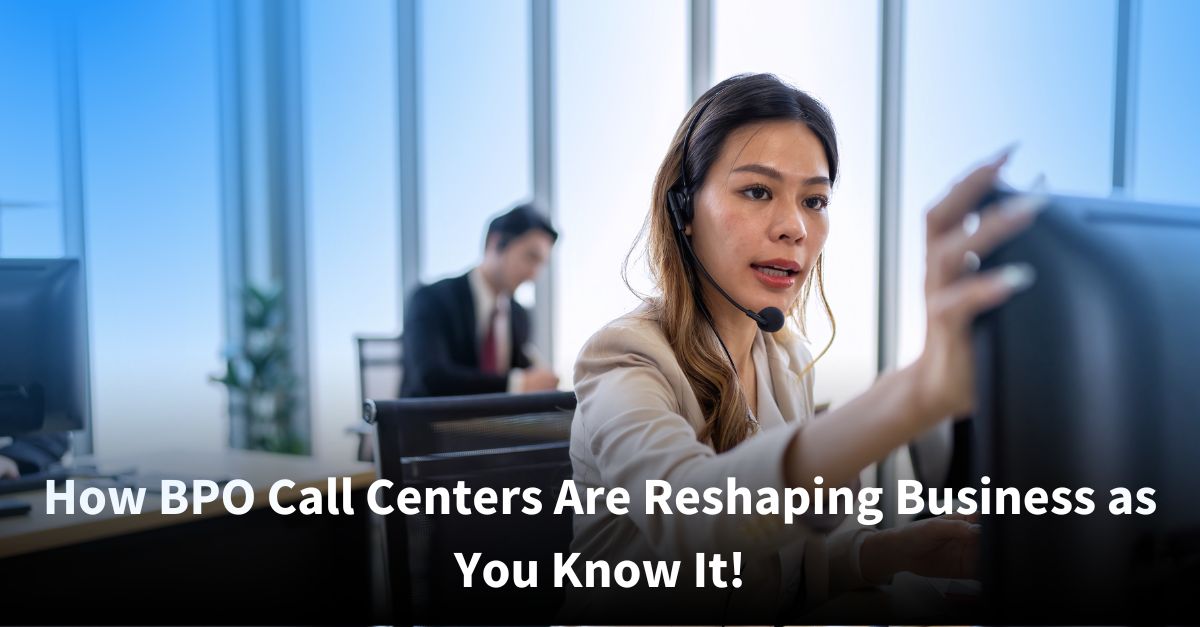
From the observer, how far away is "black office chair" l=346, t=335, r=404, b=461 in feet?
10.8

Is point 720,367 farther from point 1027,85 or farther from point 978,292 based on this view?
point 1027,85

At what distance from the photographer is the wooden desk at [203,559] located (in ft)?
5.47

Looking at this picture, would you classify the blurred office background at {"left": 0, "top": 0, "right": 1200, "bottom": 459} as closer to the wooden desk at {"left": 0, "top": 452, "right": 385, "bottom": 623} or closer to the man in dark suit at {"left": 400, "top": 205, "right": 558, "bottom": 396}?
the man in dark suit at {"left": 400, "top": 205, "right": 558, "bottom": 396}

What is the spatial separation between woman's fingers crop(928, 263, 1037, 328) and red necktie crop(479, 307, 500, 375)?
305cm

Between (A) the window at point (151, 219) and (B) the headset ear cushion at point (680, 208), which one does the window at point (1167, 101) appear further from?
(A) the window at point (151, 219)

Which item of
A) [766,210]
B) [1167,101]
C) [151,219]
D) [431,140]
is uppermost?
[431,140]

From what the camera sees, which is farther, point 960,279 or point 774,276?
point 774,276

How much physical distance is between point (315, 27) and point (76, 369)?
370 cm

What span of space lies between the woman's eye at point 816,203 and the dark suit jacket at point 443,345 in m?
2.13

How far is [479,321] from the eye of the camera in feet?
11.1

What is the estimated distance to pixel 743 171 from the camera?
1.07 meters

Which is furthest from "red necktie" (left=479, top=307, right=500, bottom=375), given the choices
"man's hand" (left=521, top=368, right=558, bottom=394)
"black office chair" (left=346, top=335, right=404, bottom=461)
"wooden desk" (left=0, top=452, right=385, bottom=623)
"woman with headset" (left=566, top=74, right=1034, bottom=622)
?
"woman with headset" (left=566, top=74, right=1034, bottom=622)

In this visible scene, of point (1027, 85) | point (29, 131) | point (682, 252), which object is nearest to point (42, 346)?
point (682, 252)

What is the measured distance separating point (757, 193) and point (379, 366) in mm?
2569
